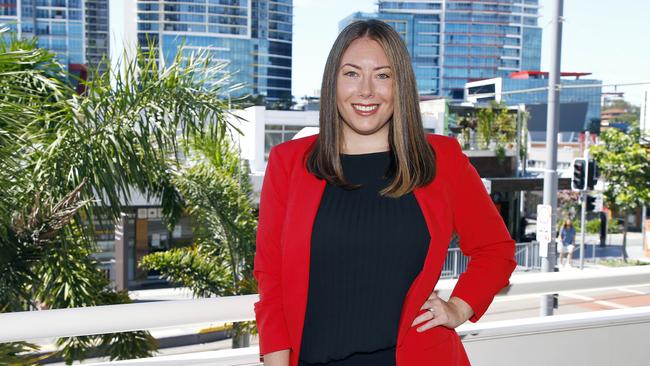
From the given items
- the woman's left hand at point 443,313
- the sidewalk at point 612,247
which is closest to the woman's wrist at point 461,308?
the woman's left hand at point 443,313

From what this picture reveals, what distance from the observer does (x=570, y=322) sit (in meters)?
2.08

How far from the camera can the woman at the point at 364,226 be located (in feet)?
3.60

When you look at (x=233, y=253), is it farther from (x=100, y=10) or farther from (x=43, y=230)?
(x=100, y=10)

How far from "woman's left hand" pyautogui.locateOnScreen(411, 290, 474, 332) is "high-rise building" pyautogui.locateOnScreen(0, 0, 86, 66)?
9773 cm

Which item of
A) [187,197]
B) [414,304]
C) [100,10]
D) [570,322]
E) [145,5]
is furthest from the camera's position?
[100,10]

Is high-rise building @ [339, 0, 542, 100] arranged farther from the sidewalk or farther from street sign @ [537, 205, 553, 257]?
street sign @ [537, 205, 553, 257]

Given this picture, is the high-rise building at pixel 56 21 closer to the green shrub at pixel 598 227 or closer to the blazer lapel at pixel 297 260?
the green shrub at pixel 598 227

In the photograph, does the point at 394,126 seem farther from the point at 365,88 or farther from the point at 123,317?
the point at 123,317

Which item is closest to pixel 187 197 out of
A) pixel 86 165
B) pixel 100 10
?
pixel 86 165

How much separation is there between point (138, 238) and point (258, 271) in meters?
15.7

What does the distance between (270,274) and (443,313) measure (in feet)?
0.98

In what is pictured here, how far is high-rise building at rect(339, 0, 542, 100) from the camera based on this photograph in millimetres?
118500

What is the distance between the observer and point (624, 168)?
59.6 feet

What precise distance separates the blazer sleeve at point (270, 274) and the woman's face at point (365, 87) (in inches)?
7.1
